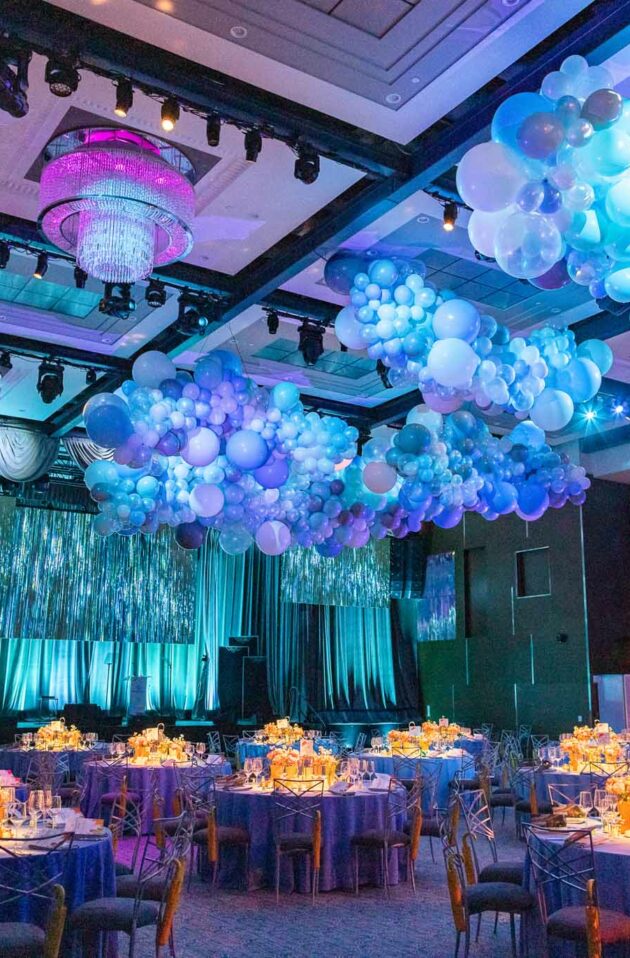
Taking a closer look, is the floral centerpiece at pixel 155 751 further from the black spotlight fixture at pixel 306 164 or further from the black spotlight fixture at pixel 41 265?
the black spotlight fixture at pixel 306 164

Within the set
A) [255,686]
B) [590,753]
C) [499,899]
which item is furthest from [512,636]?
[499,899]

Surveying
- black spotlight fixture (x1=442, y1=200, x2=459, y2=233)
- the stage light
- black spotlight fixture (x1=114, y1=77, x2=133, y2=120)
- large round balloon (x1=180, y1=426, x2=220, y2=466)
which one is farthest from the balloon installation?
black spotlight fixture (x1=114, y1=77, x2=133, y2=120)

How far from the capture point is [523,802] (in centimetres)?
841

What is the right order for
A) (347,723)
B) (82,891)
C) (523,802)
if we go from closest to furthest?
(82,891) → (523,802) → (347,723)

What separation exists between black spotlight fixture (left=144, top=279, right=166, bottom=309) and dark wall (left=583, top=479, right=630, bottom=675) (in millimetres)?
8273

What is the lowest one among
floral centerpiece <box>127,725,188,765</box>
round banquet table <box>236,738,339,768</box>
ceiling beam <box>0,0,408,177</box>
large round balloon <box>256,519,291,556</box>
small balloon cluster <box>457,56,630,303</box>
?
round banquet table <box>236,738,339,768</box>

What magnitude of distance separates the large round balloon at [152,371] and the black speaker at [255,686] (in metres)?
9.56

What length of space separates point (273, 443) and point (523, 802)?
413cm

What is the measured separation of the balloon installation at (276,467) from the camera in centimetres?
689

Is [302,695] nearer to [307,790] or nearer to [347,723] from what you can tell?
[347,723]

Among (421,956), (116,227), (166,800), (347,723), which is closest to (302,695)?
(347,723)

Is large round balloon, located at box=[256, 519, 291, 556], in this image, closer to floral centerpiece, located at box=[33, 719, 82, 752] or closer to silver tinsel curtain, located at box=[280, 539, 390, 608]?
floral centerpiece, located at box=[33, 719, 82, 752]

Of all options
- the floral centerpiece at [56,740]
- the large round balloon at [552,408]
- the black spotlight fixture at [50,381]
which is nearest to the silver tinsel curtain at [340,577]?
the floral centerpiece at [56,740]

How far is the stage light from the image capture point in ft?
17.1
